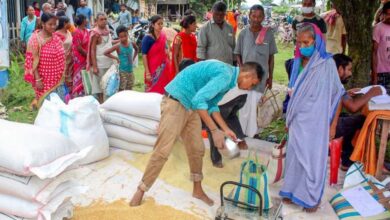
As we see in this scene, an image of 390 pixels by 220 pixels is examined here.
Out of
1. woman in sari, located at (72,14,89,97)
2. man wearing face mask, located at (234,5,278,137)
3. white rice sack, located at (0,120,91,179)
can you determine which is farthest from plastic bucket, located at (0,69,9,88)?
white rice sack, located at (0,120,91,179)

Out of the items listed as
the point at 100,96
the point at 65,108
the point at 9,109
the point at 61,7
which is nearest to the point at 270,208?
the point at 65,108

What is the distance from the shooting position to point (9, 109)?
6.13 m

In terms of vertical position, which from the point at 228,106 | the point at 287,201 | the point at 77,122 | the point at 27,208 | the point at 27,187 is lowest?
the point at 287,201

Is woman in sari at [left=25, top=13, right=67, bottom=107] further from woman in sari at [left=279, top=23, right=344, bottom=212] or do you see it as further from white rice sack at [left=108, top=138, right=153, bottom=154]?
woman in sari at [left=279, top=23, right=344, bottom=212]

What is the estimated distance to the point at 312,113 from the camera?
10.1 ft

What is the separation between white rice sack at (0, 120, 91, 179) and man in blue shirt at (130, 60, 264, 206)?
0.62 m

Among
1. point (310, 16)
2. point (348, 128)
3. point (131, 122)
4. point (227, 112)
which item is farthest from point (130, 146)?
point (310, 16)

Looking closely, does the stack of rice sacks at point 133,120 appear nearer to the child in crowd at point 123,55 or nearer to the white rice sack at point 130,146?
the white rice sack at point 130,146

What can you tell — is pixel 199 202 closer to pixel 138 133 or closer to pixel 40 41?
pixel 138 133

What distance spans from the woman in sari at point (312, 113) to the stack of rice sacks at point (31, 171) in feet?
5.09

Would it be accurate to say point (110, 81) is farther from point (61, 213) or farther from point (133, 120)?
point (61, 213)

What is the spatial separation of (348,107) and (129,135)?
204 cm

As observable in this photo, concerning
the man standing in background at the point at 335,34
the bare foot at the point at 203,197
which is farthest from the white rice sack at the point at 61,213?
the man standing in background at the point at 335,34

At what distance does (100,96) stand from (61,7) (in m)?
4.66
